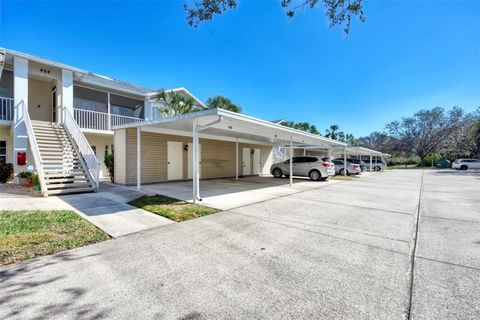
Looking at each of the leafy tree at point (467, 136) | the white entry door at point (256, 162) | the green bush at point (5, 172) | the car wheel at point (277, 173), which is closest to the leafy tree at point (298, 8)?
the green bush at point (5, 172)

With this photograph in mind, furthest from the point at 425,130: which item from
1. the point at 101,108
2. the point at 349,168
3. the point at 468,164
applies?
the point at 101,108

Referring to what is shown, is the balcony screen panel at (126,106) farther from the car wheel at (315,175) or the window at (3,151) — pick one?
the car wheel at (315,175)

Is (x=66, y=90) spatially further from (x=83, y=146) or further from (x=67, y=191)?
(x=67, y=191)

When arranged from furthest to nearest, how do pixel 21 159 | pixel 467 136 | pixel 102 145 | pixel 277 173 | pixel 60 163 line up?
pixel 467 136 < pixel 277 173 < pixel 102 145 < pixel 21 159 < pixel 60 163

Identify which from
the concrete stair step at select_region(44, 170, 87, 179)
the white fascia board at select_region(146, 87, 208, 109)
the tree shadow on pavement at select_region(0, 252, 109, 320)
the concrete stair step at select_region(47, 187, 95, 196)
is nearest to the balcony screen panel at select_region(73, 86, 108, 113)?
the white fascia board at select_region(146, 87, 208, 109)

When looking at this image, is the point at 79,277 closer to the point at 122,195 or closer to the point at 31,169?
the point at 122,195

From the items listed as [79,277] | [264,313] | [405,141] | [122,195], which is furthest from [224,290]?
[405,141]

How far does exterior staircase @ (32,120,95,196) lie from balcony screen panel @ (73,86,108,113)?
335cm

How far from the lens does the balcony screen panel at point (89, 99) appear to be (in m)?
13.6

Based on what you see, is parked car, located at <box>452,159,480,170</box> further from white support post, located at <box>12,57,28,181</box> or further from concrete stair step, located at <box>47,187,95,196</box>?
white support post, located at <box>12,57,28,181</box>

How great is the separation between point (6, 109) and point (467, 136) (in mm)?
53840

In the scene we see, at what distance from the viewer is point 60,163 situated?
9.02 m

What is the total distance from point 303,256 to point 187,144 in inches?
413

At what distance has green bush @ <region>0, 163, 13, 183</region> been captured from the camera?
10.5 m
